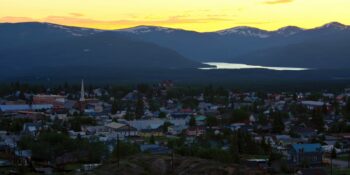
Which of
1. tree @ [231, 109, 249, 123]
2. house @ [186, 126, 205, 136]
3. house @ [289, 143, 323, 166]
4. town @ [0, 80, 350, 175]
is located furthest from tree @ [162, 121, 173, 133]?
house @ [289, 143, 323, 166]

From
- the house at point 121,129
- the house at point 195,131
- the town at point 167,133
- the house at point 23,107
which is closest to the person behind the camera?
the town at point 167,133

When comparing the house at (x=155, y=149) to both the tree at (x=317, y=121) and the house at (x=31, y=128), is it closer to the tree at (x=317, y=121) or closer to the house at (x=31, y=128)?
the house at (x=31, y=128)

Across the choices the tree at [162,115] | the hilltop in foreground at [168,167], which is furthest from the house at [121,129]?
the hilltop in foreground at [168,167]

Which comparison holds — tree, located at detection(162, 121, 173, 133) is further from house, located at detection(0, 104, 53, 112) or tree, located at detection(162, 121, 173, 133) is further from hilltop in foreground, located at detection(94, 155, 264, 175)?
hilltop in foreground, located at detection(94, 155, 264, 175)

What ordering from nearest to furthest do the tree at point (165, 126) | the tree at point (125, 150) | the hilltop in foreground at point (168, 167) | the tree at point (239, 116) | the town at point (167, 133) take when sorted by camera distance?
the hilltop in foreground at point (168, 167) → the town at point (167, 133) → the tree at point (125, 150) → the tree at point (165, 126) → the tree at point (239, 116)

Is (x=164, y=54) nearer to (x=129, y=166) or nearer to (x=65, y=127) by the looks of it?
(x=65, y=127)

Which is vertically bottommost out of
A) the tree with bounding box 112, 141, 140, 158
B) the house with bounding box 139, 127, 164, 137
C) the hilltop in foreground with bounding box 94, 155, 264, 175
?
the house with bounding box 139, 127, 164, 137
